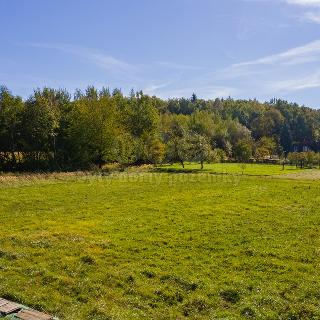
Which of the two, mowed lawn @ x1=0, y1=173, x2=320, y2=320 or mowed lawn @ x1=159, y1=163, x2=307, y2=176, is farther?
mowed lawn @ x1=159, y1=163, x2=307, y2=176

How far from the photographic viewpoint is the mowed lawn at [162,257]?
57.2 ft

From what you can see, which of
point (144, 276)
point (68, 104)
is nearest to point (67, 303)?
point (144, 276)

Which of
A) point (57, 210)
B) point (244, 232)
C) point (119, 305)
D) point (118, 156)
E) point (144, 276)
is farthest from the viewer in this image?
point (118, 156)

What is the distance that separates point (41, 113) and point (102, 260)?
6176 centimetres

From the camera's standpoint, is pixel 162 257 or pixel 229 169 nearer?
pixel 162 257

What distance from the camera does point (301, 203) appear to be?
138ft

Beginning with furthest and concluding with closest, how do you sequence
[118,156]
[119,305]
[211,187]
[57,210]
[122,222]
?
[118,156] < [211,187] < [57,210] < [122,222] < [119,305]

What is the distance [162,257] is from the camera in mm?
23578

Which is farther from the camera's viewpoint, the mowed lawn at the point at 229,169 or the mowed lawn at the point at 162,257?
the mowed lawn at the point at 229,169

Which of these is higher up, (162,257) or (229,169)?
(229,169)

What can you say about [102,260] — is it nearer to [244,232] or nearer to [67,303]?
[67,303]

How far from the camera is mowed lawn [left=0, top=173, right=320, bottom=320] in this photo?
17438 millimetres

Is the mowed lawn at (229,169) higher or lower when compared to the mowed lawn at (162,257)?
higher

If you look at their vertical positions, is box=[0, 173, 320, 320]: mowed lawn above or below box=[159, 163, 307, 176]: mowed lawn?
below
